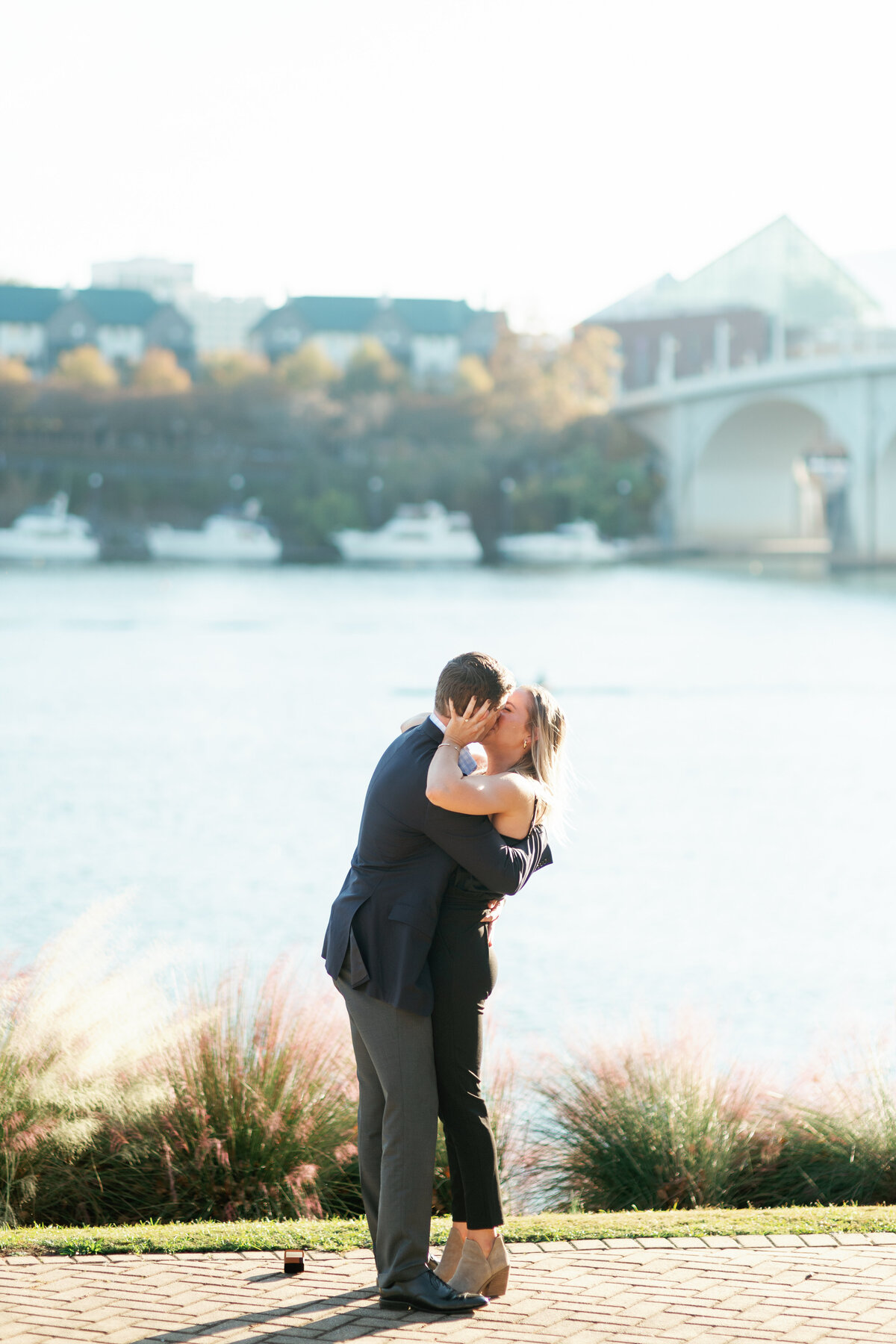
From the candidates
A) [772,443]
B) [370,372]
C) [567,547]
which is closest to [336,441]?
[370,372]

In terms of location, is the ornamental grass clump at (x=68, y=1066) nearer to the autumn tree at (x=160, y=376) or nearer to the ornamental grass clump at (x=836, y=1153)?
the ornamental grass clump at (x=836, y=1153)

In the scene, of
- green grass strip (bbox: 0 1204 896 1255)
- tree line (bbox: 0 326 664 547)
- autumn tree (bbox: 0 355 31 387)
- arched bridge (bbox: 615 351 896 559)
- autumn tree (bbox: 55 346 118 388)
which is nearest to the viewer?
green grass strip (bbox: 0 1204 896 1255)

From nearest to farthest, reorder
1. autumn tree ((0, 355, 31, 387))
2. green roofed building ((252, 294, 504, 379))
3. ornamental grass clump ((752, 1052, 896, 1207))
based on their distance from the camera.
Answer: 1. ornamental grass clump ((752, 1052, 896, 1207))
2. autumn tree ((0, 355, 31, 387))
3. green roofed building ((252, 294, 504, 379))

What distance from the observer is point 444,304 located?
117 meters

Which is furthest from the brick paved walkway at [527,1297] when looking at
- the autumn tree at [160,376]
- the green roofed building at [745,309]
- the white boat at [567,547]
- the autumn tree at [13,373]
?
the green roofed building at [745,309]

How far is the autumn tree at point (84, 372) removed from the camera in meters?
98.2

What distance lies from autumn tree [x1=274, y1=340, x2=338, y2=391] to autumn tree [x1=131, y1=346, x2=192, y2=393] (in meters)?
6.32

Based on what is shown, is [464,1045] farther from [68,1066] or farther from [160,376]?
[160,376]

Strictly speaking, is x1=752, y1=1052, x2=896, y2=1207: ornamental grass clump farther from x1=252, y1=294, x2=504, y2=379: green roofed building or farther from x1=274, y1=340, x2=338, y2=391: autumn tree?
x1=252, y1=294, x2=504, y2=379: green roofed building

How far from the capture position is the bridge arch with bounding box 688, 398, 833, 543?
83.3m

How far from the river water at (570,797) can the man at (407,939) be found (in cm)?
59

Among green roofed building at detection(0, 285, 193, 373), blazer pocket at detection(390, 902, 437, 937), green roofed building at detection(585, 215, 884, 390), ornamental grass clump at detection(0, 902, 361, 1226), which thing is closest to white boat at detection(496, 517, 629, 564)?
green roofed building at detection(585, 215, 884, 390)

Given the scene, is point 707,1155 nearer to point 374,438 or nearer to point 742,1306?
point 742,1306

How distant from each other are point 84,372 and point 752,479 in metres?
43.3
